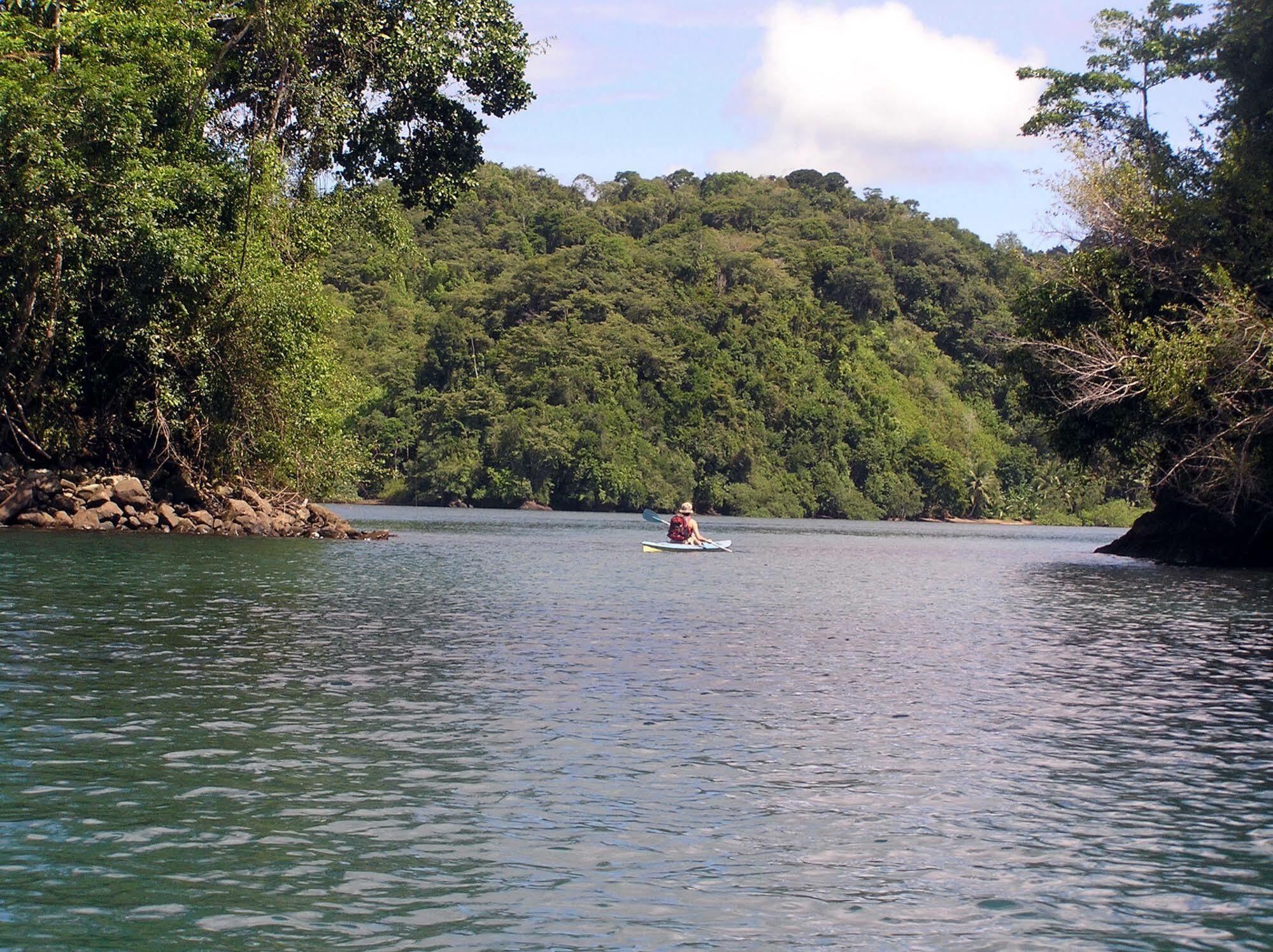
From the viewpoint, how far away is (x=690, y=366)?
11981 centimetres

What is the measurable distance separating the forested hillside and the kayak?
5477 centimetres

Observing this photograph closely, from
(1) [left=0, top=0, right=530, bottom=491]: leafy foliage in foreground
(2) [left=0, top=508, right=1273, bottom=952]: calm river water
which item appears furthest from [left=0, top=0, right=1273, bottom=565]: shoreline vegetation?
(2) [left=0, top=508, right=1273, bottom=952]: calm river water

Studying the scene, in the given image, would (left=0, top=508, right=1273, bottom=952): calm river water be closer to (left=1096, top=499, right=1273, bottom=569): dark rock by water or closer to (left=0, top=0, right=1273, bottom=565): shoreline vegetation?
(left=0, top=0, right=1273, bottom=565): shoreline vegetation

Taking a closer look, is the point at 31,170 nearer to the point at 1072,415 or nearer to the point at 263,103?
the point at 263,103

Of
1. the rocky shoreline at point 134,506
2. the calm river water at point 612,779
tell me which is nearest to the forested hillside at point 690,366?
the rocky shoreline at point 134,506

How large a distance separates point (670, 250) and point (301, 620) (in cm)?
11583

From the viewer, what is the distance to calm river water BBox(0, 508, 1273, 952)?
7.02 metres

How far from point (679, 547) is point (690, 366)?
3078 inches

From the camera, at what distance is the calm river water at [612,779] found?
702 centimetres

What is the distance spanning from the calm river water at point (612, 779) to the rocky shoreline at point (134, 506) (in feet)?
45.7

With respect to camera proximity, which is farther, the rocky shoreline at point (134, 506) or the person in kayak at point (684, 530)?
the person in kayak at point (684, 530)

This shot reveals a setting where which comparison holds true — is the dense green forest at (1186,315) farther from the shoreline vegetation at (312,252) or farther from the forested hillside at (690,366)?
the forested hillside at (690,366)

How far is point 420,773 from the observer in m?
9.90

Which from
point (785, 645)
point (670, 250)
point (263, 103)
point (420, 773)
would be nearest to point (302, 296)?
point (263, 103)
